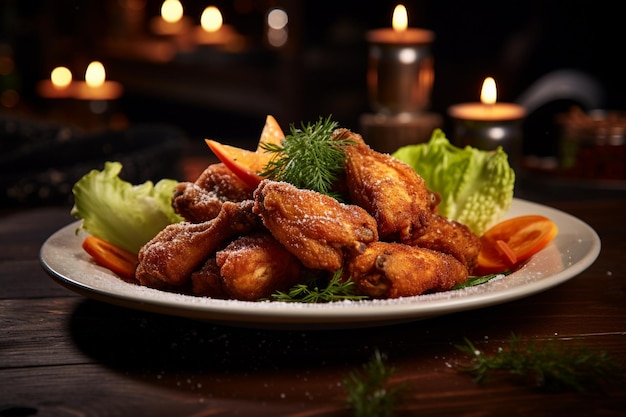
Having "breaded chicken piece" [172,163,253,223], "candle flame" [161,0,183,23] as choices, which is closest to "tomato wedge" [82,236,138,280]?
"breaded chicken piece" [172,163,253,223]

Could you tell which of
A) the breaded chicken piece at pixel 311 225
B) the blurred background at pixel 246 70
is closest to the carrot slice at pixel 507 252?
the breaded chicken piece at pixel 311 225

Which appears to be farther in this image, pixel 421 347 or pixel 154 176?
pixel 154 176

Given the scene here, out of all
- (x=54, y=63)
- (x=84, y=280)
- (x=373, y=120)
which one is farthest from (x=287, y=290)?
(x=54, y=63)

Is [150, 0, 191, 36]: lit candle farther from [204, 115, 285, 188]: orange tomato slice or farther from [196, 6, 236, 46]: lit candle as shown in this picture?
[204, 115, 285, 188]: orange tomato slice

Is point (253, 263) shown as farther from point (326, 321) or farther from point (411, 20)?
point (411, 20)

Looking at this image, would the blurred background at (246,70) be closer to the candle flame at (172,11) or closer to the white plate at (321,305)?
the candle flame at (172,11)

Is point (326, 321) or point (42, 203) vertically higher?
point (326, 321)
